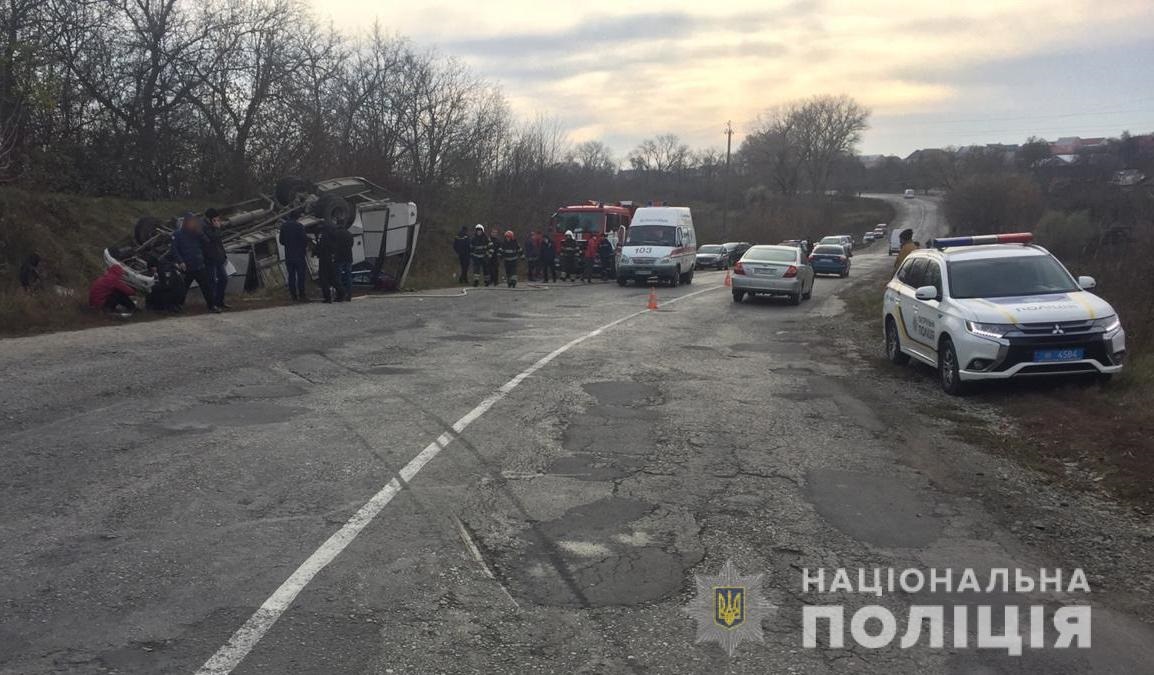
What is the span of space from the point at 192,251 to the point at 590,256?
1778 centimetres

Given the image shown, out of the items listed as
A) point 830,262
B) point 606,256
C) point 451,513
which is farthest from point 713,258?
point 451,513

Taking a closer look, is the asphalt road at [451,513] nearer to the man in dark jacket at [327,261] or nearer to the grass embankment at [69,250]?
the grass embankment at [69,250]

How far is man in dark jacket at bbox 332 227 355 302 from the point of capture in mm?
19172

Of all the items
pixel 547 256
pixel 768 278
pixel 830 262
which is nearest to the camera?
pixel 768 278

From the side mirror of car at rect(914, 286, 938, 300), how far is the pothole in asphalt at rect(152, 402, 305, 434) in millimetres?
7451

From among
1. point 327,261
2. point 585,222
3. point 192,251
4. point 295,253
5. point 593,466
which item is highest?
point 192,251

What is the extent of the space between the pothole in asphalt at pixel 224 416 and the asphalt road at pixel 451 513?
46 mm

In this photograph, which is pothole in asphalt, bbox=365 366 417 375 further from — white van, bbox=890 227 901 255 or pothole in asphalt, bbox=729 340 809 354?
white van, bbox=890 227 901 255

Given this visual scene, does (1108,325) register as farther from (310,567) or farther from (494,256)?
(494,256)

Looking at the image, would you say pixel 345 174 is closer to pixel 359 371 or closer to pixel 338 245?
pixel 338 245

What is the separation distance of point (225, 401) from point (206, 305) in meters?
9.33

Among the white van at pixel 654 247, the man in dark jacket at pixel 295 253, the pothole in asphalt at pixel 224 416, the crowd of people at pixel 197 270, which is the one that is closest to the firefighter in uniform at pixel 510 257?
the white van at pixel 654 247

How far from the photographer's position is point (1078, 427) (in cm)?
845

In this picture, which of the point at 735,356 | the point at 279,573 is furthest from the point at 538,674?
the point at 735,356
